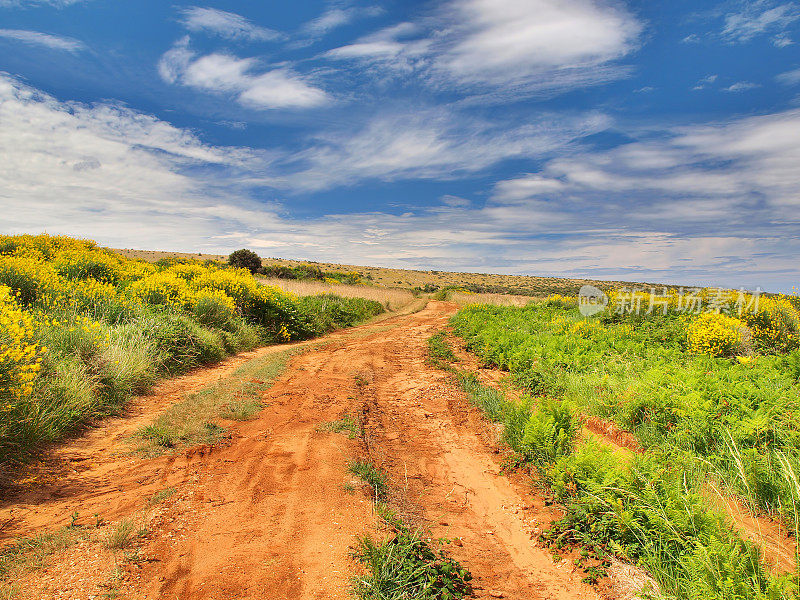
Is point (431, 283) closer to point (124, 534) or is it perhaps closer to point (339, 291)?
point (339, 291)

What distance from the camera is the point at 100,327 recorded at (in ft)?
26.0

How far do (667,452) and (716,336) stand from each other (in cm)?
585

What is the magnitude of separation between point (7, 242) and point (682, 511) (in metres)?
19.2

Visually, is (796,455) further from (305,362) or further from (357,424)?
(305,362)

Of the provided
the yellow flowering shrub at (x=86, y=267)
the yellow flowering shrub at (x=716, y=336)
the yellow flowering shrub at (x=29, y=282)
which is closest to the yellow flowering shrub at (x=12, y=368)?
the yellow flowering shrub at (x=29, y=282)

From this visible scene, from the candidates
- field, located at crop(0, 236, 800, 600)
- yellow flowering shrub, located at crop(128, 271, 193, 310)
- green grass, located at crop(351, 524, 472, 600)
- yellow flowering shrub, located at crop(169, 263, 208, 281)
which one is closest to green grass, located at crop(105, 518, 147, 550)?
field, located at crop(0, 236, 800, 600)

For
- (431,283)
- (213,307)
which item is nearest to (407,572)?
(213,307)

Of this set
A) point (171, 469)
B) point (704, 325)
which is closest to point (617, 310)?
point (704, 325)

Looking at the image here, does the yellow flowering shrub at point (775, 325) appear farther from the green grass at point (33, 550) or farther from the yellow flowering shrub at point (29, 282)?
the yellow flowering shrub at point (29, 282)

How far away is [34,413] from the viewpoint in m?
4.99

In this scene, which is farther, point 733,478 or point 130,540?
point 733,478

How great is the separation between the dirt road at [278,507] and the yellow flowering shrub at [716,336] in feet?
18.2

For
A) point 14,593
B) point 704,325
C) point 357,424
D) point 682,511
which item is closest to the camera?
point 14,593

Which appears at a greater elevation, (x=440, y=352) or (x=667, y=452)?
(x=667, y=452)
